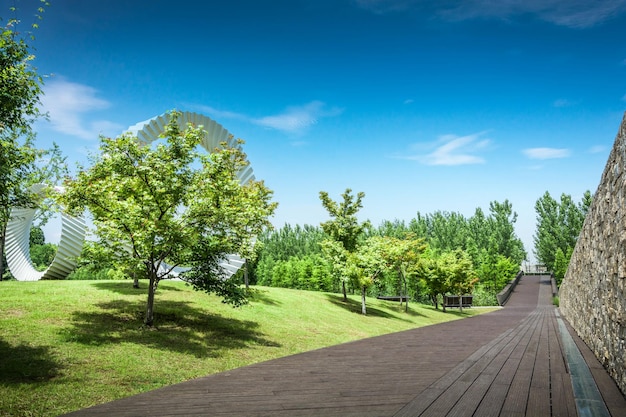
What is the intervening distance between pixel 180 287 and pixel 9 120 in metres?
14.5

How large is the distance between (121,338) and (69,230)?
36.3 feet

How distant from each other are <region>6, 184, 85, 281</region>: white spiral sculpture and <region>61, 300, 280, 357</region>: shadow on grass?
21.1 ft

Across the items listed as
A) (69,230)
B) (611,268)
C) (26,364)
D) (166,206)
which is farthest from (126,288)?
(611,268)

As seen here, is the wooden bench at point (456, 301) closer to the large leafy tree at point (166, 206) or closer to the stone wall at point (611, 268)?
the large leafy tree at point (166, 206)

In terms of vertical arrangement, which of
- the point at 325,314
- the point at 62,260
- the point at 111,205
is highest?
the point at 111,205

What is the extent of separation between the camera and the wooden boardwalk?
4.78 metres

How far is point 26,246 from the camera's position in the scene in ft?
85.3

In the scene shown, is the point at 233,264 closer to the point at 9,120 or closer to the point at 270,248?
the point at 9,120

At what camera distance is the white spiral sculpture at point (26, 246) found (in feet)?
64.4

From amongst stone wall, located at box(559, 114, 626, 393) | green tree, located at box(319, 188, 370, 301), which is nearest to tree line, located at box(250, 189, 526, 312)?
green tree, located at box(319, 188, 370, 301)

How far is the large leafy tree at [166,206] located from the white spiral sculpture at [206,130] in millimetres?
6759

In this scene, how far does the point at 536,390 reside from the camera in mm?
5512

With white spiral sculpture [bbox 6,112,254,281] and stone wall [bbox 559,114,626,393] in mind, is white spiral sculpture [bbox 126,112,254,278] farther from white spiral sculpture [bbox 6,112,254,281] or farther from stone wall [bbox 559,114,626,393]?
stone wall [bbox 559,114,626,393]

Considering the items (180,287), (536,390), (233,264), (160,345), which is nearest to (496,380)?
(536,390)
